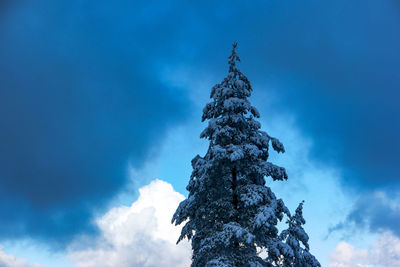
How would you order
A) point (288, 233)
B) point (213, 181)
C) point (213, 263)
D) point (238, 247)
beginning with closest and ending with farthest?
1. point (213, 263)
2. point (238, 247)
3. point (213, 181)
4. point (288, 233)

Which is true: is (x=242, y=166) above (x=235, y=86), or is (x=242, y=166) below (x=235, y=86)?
below

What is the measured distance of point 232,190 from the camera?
15.5 metres

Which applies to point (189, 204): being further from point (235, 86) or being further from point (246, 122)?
point (235, 86)

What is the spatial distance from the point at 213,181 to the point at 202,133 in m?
2.40

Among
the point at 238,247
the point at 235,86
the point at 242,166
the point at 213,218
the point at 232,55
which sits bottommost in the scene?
the point at 238,247

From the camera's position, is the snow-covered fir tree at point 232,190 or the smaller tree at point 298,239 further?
the smaller tree at point 298,239

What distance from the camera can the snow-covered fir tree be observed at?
14.0 metres

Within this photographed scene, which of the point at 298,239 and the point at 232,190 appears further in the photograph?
the point at 298,239

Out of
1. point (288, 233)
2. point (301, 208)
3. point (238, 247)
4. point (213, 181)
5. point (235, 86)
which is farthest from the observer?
point (301, 208)

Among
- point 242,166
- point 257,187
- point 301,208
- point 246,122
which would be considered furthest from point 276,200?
point 301,208

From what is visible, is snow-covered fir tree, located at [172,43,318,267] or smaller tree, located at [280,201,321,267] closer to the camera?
snow-covered fir tree, located at [172,43,318,267]

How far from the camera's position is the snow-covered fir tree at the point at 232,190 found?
14.0m

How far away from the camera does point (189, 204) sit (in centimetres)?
1499

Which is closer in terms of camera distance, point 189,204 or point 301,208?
point 189,204
